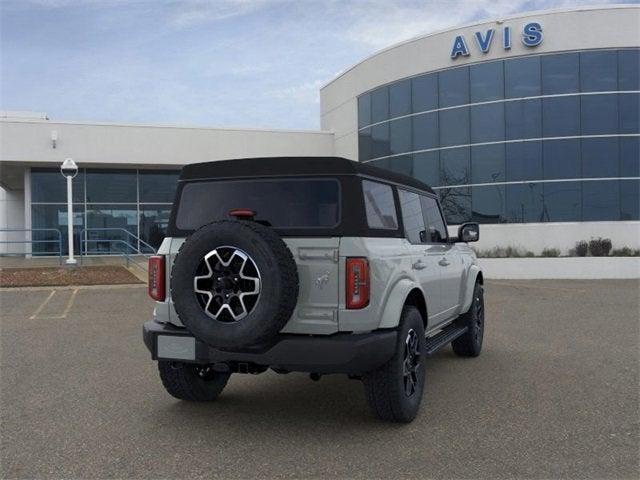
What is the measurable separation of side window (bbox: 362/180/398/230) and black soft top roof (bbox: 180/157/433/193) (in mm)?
89

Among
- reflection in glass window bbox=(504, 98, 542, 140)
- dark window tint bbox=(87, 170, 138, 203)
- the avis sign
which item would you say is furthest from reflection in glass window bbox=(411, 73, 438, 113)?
dark window tint bbox=(87, 170, 138, 203)

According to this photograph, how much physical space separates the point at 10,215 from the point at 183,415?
104ft

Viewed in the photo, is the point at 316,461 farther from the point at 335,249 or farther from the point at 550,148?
the point at 550,148

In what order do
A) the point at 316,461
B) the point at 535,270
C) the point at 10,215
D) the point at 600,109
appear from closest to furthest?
the point at 316,461 < the point at 535,270 < the point at 600,109 < the point at 10,215

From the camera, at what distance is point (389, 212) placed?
4996 millimetres

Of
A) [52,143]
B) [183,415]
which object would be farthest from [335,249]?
[52,143]

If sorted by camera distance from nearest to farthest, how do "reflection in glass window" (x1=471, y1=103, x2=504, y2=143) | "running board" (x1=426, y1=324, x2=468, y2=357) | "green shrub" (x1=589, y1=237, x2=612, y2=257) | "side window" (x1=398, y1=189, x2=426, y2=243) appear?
"side window" (x1=398, y1=189, x2=426, y2=243)
"running board" (x1=426, y1=324, x2=468, y2=357)
"green shrub" (x1=589, y1=237, x2=612, y2=257)
"reflection in glass window" (x1=471, y1=103, x2=504, y2=143)

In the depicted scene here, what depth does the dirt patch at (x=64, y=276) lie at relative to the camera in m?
15.0


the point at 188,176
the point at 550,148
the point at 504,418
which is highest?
the point at 550,148

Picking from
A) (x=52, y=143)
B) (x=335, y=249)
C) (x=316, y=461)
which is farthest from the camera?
(x=52, y=143)

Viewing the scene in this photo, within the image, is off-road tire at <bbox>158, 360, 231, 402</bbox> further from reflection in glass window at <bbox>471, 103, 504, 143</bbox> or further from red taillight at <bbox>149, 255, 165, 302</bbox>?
reflection in glass window at <bbox>471, 103, 504, 143</bbox>

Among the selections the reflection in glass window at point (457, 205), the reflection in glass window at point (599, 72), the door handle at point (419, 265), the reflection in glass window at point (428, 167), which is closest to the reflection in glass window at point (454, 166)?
the reflection in glass window at point (428, 167)

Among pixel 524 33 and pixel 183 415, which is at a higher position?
pixel 524 33

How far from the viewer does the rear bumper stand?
412 centimetres
